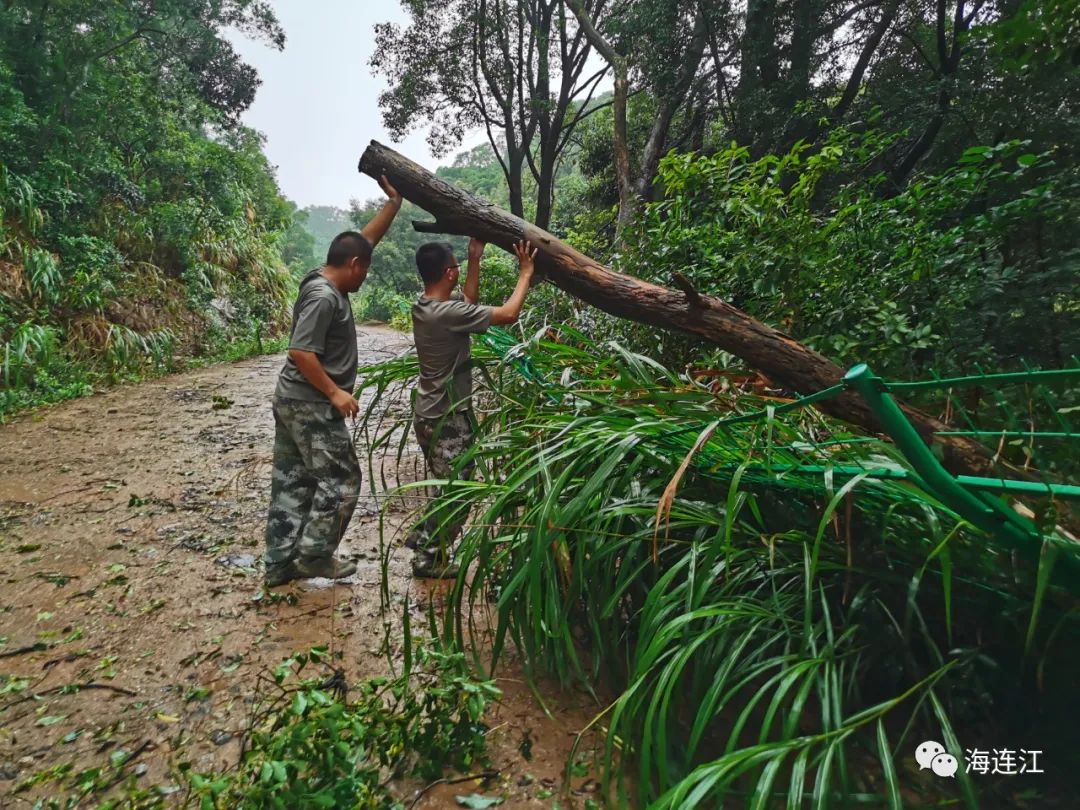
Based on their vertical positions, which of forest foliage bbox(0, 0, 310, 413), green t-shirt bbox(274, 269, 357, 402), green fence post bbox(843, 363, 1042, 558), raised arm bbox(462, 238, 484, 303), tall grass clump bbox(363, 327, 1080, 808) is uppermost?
forest foliage bbox(0, 0, 310, 413)

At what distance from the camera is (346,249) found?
2.48m

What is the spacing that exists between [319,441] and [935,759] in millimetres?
2339

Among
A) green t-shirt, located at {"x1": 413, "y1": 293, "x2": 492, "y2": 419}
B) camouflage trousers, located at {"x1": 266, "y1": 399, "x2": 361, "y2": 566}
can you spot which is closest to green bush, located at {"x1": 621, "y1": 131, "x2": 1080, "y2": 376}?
green t-shirt, located at {"x1": 413, "y1": 293, "x2": 492, "y2": 419}

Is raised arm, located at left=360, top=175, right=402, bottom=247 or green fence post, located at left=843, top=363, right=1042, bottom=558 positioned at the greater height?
raised arm, located at left=360, top=175, right=402, bottom=247

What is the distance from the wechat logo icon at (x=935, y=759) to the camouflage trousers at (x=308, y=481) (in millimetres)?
2206

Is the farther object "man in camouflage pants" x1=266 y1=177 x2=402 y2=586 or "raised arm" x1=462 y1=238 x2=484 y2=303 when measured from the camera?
"raised arm" x1=462 y1=238 x2=484 y2=303

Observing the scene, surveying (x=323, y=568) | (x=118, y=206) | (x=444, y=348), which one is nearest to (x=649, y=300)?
(x=444, y=348)

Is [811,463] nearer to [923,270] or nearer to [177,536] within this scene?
[923,270]

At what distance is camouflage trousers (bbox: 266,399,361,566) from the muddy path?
0.22 metres

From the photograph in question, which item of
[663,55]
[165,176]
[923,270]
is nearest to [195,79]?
[165,176]

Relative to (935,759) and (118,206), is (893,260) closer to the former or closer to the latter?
(935,759)

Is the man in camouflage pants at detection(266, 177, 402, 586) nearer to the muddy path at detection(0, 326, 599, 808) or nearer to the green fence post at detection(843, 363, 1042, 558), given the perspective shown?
the muddy path at detection(0, 326, 599, 808)

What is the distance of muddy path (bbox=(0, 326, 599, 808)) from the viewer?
1.61 meters

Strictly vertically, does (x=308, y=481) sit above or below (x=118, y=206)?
below
